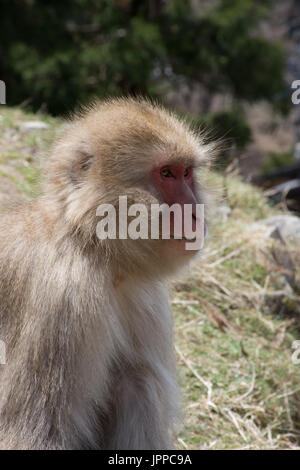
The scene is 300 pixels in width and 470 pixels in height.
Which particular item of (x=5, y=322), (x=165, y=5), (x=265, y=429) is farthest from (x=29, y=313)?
(x=165, y=5)

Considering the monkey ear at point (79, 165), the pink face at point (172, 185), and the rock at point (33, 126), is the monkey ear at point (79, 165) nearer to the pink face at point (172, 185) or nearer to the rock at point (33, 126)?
the pink face at point (172, 185)

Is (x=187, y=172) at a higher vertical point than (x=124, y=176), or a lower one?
higher

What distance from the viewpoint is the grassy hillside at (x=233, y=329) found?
390 cm

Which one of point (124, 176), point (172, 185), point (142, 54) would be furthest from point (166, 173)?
point (142, 54)

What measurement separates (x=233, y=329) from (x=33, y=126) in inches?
111

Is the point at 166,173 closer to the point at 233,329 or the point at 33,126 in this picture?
the point at 233,329

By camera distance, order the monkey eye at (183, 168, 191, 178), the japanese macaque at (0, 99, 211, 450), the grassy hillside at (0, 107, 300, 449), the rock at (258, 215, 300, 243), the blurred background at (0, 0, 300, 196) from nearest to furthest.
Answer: the japanese macaque at (0, 99, 211, 450), the monkey eye at (183, 168, 191, 178), the grassy hillside at (0, 107, 300, 449), the rock at (258, 215, 300, 243), the blurred background at (0, 0, 300, 196)

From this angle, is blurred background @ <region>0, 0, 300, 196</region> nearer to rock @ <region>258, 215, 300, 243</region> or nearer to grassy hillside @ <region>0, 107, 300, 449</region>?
rock @ <region>258, 215, 300, 243</region>

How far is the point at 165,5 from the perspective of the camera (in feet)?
40.2

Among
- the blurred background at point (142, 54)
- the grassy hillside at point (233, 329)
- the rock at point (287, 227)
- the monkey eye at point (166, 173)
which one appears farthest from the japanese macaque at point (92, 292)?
the blurred background at point (142, 54)

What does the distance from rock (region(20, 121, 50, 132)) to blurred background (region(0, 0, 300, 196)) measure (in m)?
4.35

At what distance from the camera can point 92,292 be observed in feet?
8.35

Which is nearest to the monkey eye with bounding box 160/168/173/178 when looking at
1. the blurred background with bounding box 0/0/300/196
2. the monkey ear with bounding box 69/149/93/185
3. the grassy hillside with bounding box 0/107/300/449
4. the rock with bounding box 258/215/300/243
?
the monkey ear with bounding box 69/149/93/185

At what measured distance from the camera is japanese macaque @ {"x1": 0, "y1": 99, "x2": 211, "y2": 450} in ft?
8.36
